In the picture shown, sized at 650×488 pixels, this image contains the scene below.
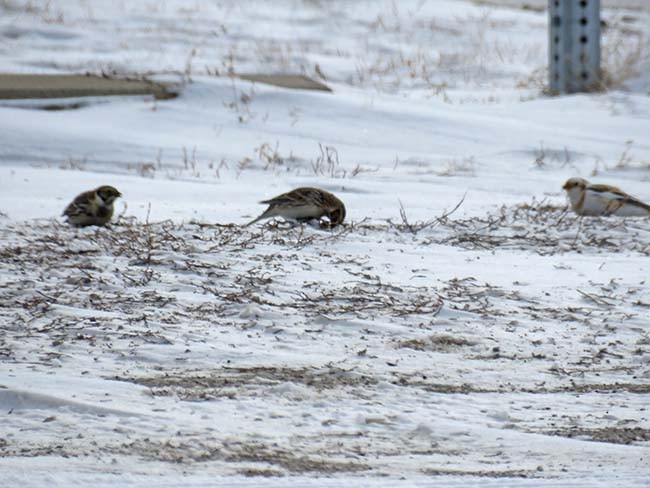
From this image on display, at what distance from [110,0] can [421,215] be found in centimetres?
1294

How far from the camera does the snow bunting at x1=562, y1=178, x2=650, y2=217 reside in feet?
23.7

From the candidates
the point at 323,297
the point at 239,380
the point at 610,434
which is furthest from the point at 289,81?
the point at 610,434

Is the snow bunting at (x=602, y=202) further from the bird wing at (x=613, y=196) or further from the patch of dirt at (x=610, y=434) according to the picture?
the patch of dirt at (x=610, y=434)

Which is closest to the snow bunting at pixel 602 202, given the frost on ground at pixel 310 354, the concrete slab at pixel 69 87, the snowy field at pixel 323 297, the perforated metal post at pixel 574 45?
the snowy field at pixel 323 297

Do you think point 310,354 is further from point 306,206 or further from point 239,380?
point 306,206

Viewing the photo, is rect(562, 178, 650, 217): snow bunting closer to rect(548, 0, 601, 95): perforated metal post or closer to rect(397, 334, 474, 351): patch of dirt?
rect(397, 334, 474, 351): patch of dirt

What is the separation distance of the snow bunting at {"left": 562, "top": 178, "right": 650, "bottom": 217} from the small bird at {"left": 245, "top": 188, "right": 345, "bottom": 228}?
1.73 meters

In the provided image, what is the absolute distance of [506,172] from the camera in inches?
380

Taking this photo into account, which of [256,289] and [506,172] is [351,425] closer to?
[256,289]

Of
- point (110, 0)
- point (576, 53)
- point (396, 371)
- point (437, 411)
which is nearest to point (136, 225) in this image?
point (396, 371)

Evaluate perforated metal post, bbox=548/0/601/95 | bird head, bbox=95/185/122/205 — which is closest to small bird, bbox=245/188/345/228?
bird head, bbox=95/185/122/205

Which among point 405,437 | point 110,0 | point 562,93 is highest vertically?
point 110,0

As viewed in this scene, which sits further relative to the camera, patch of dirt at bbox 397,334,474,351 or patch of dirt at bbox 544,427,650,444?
patch of dirt at bbox 397,334,474,351

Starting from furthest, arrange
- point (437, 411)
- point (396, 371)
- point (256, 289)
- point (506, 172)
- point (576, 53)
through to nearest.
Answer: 1. point (576, 53)
2. point (506, 172)
3. point (256, 289)
4. point (396, 371)
5. point (437, 411)
